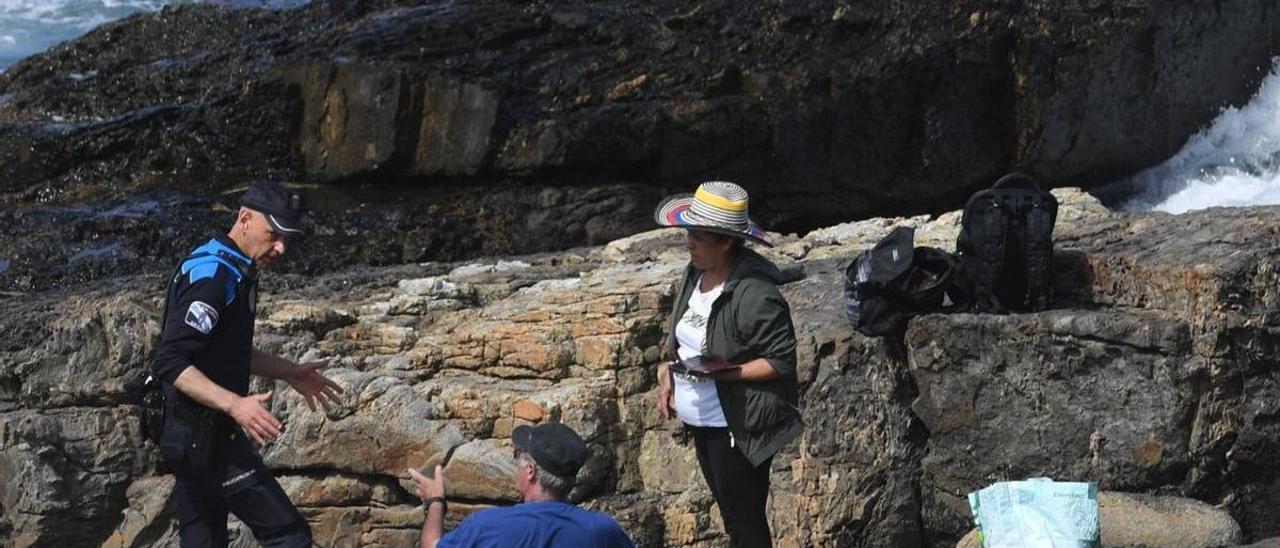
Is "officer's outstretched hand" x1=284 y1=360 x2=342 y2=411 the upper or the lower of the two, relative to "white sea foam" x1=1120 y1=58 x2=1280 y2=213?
lower

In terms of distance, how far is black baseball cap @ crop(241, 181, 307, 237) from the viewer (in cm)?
528

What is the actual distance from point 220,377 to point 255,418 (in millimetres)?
423

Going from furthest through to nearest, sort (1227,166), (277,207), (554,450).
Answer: (1227,166), (277,207), (554,450)

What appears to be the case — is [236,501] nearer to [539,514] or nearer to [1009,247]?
[539,514]

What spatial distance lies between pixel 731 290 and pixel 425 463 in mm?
2326

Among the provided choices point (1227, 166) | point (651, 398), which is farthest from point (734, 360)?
Answer: point (1227, 166)

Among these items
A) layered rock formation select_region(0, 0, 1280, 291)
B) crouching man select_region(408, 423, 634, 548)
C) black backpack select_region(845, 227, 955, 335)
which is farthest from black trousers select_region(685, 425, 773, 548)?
layered rock formation select_region(0, 0, 1280, 291)

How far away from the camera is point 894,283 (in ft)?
22.2

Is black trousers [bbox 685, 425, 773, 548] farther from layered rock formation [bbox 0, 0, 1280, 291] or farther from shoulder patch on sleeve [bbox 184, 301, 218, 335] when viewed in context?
layered rock formation [bbox 0, 0, 1280, 291]

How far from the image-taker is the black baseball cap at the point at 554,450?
448 cm

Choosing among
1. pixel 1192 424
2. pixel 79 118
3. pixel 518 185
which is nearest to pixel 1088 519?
pixel 1192 424

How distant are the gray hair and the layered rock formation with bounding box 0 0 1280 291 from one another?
8.74 metres

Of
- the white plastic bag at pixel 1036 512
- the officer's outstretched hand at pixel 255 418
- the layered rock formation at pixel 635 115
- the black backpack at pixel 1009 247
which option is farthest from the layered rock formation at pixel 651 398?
the layered rock formation at pixel 635 115

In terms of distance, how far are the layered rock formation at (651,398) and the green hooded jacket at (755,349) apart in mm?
1538
